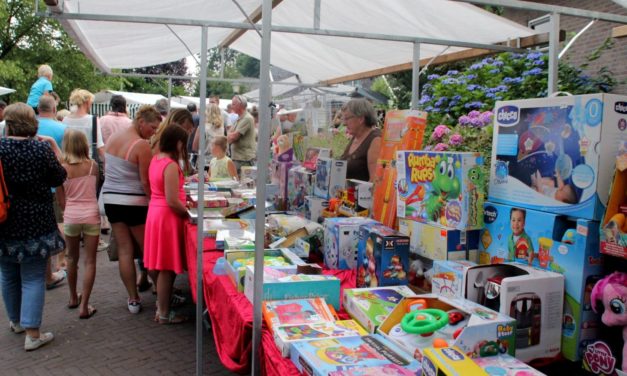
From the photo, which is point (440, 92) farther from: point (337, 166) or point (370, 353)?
point (370, 353)

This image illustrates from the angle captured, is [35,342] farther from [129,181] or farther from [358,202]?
[358,202]

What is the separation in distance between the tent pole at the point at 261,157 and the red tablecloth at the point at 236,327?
37mm

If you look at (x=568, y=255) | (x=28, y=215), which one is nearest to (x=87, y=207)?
(x=28, y=215)

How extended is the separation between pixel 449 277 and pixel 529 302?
0.28m

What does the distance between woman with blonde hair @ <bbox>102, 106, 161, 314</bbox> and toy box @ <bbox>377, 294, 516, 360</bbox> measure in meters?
2.95

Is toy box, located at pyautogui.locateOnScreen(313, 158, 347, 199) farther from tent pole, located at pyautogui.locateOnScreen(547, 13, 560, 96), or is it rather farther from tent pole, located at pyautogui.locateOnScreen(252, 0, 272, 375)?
tent pole, located at pyautogui.locateOnScreen(252, 0, 272, 375)

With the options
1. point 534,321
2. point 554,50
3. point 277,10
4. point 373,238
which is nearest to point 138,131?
Answer: point 277,10

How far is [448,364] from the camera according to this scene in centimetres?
113

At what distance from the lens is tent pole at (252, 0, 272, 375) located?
5.41 ft

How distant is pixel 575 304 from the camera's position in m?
1.65

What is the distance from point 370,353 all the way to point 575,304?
735 mm

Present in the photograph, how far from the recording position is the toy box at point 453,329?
1348 mm

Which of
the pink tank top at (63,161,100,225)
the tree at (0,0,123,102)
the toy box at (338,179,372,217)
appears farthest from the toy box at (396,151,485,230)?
the tree at (0,0,123,102)

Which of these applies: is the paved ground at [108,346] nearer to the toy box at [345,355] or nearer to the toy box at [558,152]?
the toy box at [345,355]
